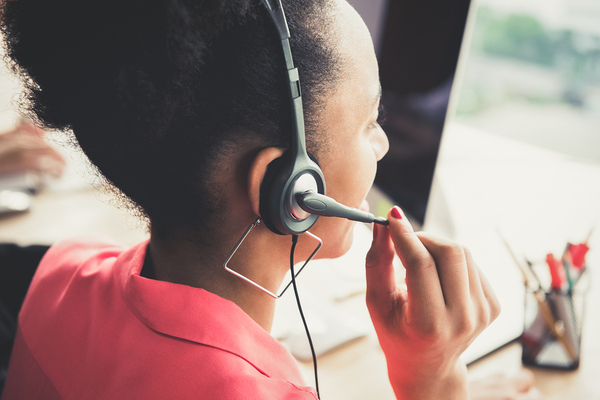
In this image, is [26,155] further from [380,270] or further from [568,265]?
[568,265]

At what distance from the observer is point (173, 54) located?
45 cm

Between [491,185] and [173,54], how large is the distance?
4.51 feet

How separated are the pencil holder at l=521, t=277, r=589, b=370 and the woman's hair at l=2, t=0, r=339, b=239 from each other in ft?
2.09

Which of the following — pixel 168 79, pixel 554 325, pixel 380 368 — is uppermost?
pixel 168 79

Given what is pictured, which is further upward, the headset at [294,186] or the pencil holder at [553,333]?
the headset at [294,186]

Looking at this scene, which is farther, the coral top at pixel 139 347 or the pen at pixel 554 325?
the pen at pixel 554 325

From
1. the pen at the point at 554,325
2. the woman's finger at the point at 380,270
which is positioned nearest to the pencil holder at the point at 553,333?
the pen at the point at 554,325

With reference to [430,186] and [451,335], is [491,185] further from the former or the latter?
[451,335]

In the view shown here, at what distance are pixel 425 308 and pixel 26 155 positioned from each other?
5.09ft

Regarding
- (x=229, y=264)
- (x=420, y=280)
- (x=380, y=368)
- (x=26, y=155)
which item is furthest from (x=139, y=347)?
(x=26, y=155)

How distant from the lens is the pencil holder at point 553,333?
842 mm

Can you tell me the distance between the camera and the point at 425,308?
0.60 m

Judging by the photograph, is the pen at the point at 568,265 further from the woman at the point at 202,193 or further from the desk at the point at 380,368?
the woman at the point at 202,193

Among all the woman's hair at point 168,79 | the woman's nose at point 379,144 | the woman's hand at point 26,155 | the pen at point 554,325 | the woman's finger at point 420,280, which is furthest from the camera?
the woman's hand at point 26,155
